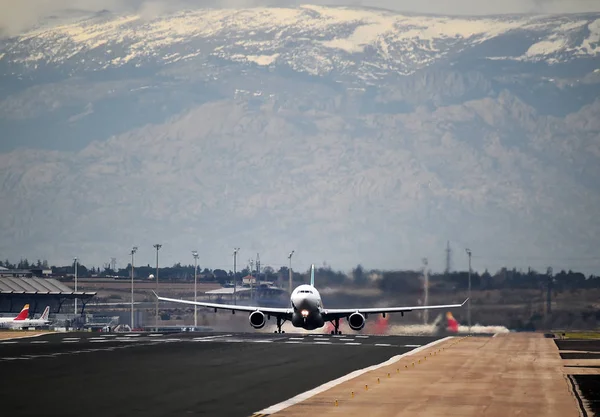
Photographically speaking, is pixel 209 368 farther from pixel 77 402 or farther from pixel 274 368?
pixel 77 402

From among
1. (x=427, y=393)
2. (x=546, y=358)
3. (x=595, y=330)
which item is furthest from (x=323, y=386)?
(x=595, y=330)

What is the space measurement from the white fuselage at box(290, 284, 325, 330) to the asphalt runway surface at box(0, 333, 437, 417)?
810 centimetres

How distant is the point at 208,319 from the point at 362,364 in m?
99.1

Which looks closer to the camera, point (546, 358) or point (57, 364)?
point (57, 364)

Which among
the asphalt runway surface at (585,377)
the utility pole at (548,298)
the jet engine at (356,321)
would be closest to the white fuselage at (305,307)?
the jet engine at (356,321)

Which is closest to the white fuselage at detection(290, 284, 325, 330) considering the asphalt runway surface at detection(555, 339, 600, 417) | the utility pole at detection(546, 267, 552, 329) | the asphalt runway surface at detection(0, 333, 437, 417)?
the asphalt runway surface at detection(0, 333, 437, 417)

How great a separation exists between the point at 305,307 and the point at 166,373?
47541 millimetres

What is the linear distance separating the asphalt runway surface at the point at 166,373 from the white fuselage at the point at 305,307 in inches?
319

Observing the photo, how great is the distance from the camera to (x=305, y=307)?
107m

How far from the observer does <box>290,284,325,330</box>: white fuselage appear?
10664 centimetres

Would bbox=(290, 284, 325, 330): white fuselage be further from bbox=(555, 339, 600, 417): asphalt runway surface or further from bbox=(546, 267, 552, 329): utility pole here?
bbox=(546, 267, 552, 329): utility pole

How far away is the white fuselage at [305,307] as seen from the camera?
350ft

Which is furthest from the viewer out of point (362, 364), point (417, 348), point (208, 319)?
point (208, 319)

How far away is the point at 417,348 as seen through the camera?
296 feet
